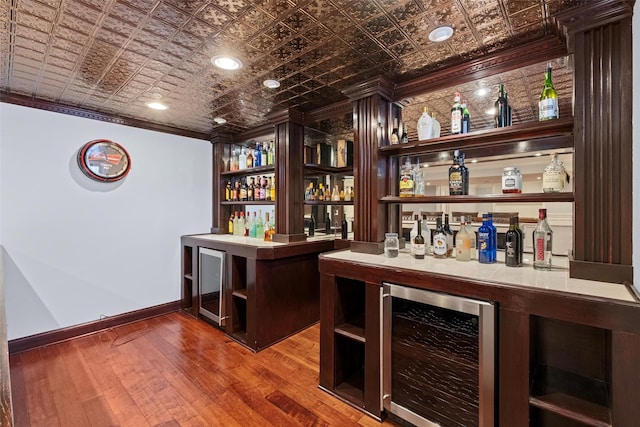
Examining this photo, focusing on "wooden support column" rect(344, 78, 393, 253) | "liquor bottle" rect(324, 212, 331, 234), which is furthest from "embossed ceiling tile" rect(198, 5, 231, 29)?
"liquor bottle" rect(324, 212, 331, 234)

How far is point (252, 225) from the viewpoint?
3.41 metres

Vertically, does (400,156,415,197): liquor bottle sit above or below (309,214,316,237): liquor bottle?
above

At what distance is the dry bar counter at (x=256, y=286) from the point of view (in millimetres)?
2559

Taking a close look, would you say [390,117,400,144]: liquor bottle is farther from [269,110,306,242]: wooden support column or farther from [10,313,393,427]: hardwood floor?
[10,313,393,427]: hardwood floor

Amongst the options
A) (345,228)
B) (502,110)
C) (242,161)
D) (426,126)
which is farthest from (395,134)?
(242,161)

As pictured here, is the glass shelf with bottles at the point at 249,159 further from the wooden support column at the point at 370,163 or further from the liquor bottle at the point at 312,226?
the wooden support column at the point at 370,163

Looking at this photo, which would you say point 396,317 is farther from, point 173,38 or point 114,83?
point 114,83

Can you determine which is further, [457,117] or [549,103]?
[457,117]

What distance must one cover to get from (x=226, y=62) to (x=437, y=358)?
7.13ft

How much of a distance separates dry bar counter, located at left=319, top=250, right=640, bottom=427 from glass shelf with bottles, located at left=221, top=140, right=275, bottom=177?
169 cm

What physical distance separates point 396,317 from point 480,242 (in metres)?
0.70

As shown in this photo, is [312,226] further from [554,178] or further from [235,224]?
[554,178]

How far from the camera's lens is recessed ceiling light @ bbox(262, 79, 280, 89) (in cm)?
217

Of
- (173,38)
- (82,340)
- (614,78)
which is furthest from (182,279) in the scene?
(614,78)
